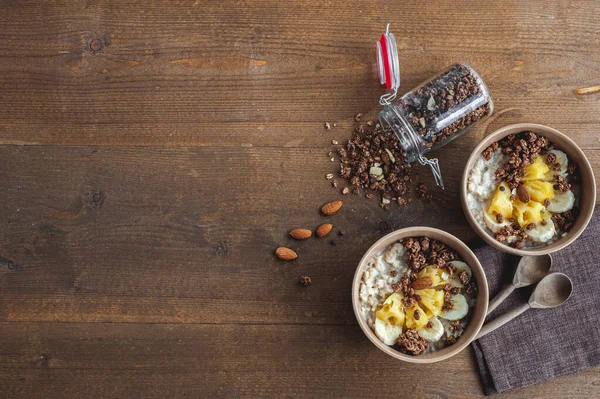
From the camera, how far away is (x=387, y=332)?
3.80ft

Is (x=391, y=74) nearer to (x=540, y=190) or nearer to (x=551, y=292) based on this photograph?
(x=540, y=190)

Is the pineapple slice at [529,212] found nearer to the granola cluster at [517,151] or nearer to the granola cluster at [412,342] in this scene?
the granola cluster at [517,151]

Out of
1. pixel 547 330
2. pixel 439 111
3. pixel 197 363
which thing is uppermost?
pixel 439 111

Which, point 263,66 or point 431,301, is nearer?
point 431,301

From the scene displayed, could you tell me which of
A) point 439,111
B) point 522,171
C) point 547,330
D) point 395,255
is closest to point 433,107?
point 439,111

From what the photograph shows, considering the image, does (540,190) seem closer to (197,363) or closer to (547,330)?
(547,330)

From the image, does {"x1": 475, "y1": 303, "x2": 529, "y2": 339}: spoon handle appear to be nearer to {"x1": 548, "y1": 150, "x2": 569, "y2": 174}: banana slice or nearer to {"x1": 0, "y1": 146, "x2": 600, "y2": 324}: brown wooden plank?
{"x1": 0, "y1": 146, "x2": 600, "y2": 324}: brown wooden plank

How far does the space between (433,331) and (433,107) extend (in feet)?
1.64

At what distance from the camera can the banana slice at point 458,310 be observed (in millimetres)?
1163

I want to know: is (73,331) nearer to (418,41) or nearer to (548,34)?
(418,41)

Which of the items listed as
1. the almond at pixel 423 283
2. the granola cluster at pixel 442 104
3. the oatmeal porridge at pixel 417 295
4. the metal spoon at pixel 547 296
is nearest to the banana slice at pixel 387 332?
the oatmeal porridge at pixel 417 295

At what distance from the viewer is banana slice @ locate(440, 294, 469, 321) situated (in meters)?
1.16

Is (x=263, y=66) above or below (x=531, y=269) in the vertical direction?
above

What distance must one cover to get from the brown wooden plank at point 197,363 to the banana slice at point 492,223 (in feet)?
1.28
